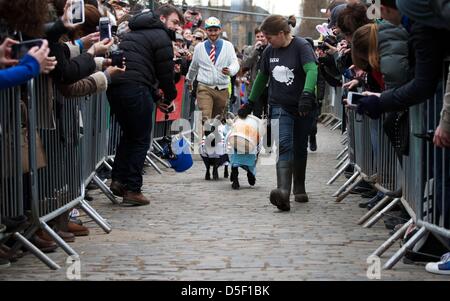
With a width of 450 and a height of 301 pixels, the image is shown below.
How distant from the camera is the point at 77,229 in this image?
972 centimetres

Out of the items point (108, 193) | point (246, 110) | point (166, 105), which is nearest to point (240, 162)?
point (166, 105)

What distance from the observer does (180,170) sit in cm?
1553

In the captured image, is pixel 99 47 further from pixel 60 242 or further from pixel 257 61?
pixel 257 61

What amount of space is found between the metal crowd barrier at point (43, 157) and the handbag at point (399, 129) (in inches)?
98.2

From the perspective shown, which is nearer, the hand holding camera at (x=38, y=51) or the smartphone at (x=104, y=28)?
the hand holding camera at (x=38, y=51)

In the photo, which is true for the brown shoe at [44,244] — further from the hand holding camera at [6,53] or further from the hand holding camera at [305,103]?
the hand holding camera at [305,103]

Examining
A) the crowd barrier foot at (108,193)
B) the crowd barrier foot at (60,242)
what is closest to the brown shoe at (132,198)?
the crowd barrier foot at (108,193)

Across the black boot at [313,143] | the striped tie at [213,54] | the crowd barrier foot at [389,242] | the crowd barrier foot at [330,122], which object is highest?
the crowd barrier foot at [389,242]

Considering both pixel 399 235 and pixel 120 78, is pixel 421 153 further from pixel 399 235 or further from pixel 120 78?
pixel 120 78

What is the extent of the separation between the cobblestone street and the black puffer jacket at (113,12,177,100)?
1.38m

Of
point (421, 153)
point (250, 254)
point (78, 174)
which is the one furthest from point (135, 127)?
point (421, 153)

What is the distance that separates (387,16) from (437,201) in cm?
158

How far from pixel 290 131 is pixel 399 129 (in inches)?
148

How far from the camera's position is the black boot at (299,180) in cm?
1251
